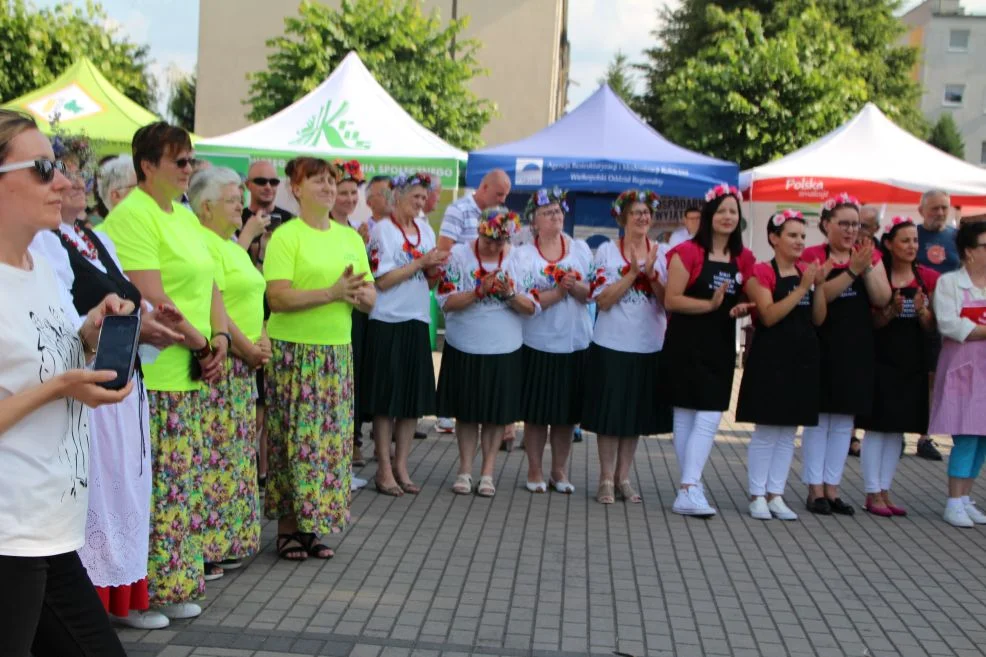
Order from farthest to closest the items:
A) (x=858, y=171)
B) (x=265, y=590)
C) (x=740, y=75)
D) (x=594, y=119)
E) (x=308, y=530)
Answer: (x=740, y=75) → (x=858, y=171) → (x=594, y=119) → (x=308, y=530) → (x=265, y=590)

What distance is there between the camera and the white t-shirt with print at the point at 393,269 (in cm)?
820

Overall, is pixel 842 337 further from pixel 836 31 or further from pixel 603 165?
pixel 836 31

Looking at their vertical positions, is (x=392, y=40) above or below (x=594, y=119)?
above

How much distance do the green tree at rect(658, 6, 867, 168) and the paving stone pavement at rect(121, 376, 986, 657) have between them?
21.3m

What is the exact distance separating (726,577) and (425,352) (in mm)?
2787

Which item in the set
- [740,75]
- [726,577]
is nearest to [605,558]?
[726,577]

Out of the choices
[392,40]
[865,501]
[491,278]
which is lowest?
[865,501]

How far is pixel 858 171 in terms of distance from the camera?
1420cm

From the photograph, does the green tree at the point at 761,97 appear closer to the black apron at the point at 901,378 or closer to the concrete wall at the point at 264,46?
the concrete wall at the point at 264,46

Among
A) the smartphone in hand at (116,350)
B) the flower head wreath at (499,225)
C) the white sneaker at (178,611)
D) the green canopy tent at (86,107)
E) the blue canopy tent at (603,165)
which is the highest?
the green canopy tent at (86,107)

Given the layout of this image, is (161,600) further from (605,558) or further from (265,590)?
(605,558)

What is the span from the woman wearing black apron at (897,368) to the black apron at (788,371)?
23.5 inches

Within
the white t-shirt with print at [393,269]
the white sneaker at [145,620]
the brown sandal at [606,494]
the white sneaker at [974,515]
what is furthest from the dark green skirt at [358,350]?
the white sneaker at [974,515]

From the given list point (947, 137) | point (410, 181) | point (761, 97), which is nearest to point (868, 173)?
point (410, 181)
